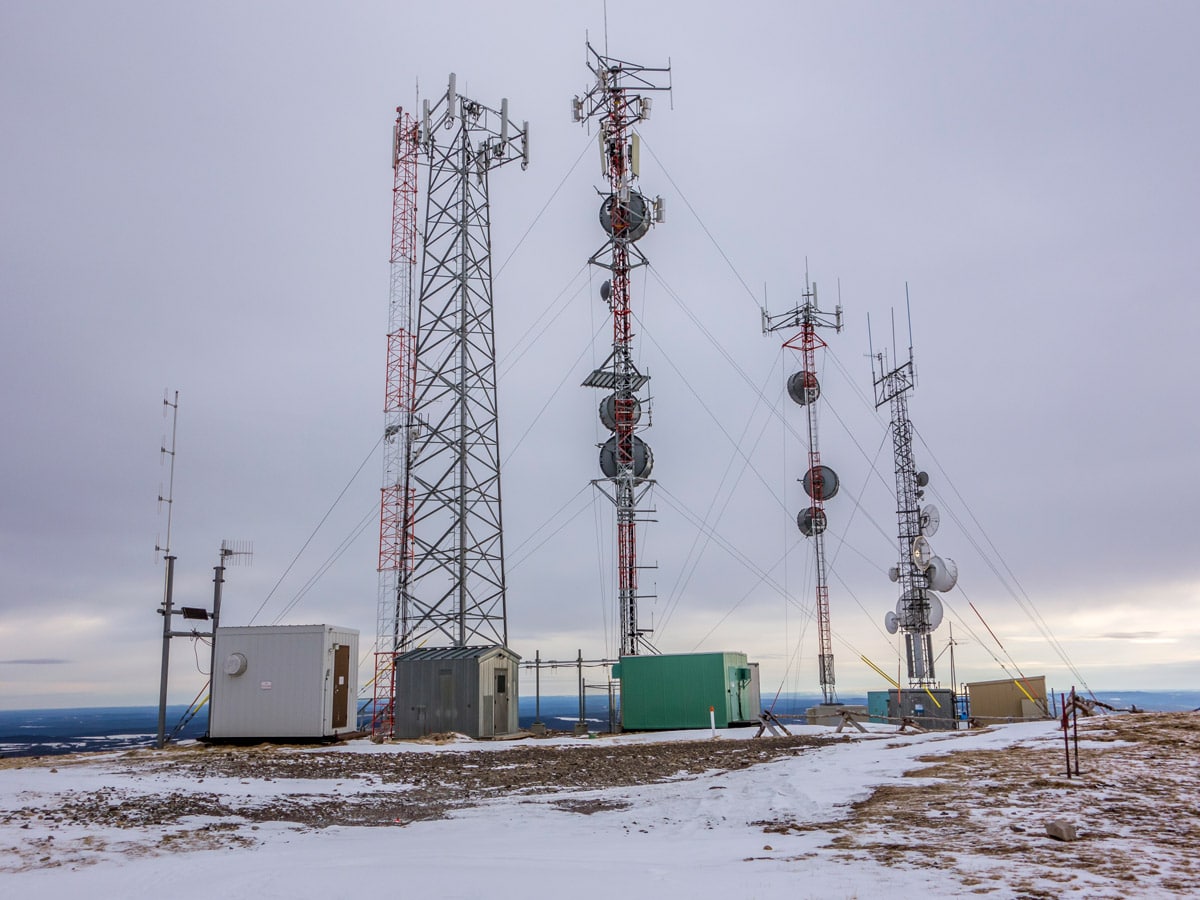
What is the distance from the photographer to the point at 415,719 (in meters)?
31.8

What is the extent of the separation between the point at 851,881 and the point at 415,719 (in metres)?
25.7

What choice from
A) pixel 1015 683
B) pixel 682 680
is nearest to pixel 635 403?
pixel 682 680

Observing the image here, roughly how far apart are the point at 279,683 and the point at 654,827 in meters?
20.5

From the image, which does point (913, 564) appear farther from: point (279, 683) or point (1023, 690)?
point (279, 683)

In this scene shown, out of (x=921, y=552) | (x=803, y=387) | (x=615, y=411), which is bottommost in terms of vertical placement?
(x=921, y=552)

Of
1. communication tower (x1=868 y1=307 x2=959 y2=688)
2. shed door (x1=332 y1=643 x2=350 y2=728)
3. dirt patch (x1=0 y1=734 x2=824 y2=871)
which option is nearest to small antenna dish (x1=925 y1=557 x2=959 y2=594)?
communication tower (x1=868 y1=307 x2=959 y2=688)

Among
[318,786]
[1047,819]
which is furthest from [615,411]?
[1047,819]

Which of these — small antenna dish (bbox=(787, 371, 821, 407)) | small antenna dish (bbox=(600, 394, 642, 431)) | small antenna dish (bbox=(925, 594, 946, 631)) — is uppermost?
small antenna dish (bbox=(787, 371, 821, 407))

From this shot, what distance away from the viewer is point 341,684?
30.0 metres

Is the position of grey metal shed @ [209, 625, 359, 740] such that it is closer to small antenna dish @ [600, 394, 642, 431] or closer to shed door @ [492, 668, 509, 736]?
shed door @ [492, 668, 509, 736]

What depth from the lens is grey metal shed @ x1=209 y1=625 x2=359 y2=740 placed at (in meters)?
28.9

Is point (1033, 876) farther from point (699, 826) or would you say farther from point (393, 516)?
point (393, 516)

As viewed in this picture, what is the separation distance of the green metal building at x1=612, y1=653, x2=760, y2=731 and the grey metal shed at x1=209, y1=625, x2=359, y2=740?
10803mm

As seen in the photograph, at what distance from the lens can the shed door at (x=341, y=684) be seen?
29.8m
